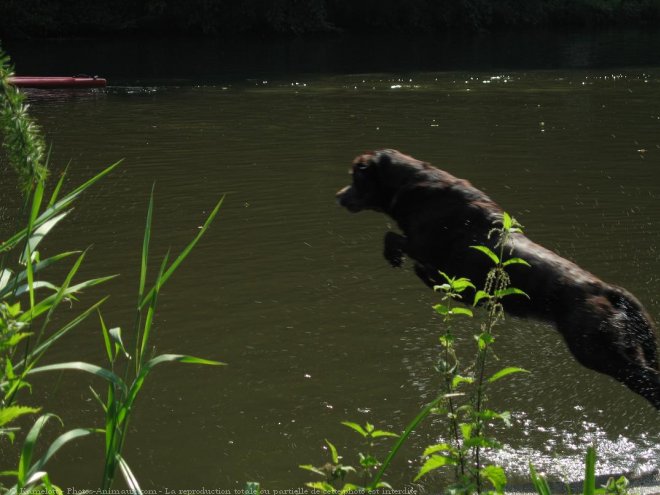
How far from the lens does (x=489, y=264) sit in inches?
226

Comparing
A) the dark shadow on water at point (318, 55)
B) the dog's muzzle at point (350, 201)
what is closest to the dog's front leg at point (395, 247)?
the dog's muzzle at point (350, 201)

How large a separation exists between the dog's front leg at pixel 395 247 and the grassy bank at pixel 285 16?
95.1ft

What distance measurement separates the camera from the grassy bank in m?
34.5

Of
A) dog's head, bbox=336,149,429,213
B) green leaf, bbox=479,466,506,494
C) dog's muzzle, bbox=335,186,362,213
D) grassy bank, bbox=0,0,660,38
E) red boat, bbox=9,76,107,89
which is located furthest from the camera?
grassy bank, bbox=0,0,660,38

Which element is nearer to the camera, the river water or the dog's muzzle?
the river water

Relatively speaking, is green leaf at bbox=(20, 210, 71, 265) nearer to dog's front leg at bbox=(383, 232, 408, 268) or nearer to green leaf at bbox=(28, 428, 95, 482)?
green leaf at bbox=(28, 428, 95, 482)

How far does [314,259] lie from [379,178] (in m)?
1.93

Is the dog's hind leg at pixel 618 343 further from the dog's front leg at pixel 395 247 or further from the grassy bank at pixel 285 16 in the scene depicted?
the grassy bank at pixel 285 16

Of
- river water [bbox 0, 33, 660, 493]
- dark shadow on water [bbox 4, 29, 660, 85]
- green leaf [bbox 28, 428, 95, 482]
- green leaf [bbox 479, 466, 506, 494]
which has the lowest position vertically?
river water [bbox 0, 33, 660, 493]

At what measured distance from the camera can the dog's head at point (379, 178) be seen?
21.3 ft

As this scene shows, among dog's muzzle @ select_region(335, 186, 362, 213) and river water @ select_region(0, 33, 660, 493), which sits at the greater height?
dog's muzzle @ select_region(335, 186, 362, 213)

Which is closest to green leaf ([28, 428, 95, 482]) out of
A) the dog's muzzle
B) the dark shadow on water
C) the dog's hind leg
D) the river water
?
the river water

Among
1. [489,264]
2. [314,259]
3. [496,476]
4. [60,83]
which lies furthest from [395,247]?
[60,83]

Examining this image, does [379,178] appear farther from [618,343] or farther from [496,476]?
[496,476]
